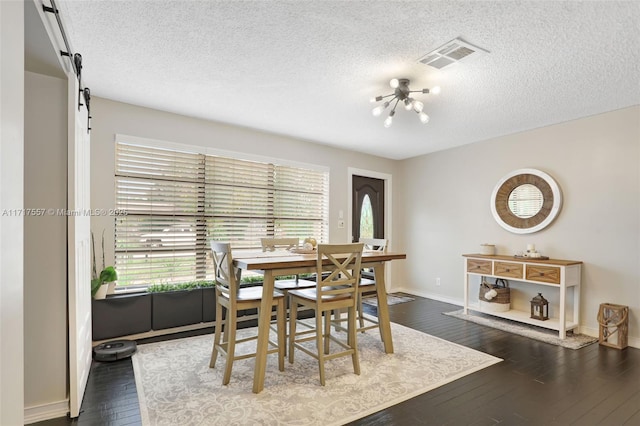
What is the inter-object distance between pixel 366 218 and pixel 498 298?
246 centimetres

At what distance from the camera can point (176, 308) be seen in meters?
3.75

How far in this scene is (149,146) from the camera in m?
3.89

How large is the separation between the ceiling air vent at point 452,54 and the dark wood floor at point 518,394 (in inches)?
97.3

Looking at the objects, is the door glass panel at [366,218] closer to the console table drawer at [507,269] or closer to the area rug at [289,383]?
the console table drawer at [507,269]

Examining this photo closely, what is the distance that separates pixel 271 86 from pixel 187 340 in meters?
2.67

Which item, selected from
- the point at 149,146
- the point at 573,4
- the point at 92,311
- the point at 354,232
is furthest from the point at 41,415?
the point at 354,232

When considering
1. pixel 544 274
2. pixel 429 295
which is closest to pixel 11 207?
pixel 544 274

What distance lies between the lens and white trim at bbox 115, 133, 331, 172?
3.78 m

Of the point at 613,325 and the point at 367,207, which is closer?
the point at 613,325

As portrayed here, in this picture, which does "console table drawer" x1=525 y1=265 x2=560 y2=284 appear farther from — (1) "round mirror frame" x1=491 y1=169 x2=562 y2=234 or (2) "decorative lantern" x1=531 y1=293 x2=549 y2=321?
(1) "round mirror frame" x1=491 y1=169 x2=562 y2=234

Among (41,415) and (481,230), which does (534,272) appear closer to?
(481,230)

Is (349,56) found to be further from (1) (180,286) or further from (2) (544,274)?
(2) (544,274)

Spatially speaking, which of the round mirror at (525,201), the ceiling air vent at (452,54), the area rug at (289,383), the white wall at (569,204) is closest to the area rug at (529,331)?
the white wall at (569,204)

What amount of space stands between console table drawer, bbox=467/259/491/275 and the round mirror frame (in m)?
0.64
